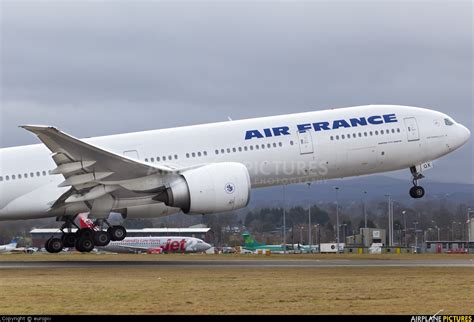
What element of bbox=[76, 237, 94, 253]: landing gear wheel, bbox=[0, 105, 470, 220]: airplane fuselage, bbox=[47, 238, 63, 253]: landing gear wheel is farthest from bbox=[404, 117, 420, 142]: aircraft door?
bbox=[47, 238, 63, 253]: landing gear wheel

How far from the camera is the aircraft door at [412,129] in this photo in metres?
43.7

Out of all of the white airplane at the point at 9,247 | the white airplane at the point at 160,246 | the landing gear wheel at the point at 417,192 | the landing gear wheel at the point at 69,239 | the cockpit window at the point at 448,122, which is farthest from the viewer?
the white airplane at the point at 160,246

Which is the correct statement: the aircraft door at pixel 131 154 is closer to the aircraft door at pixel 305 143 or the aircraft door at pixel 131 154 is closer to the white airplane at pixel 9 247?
Result: the aircraft door at pixel 305 143

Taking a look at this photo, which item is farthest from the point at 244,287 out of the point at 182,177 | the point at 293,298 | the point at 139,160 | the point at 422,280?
the point at 139,160

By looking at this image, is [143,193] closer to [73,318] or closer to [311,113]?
[311,113]

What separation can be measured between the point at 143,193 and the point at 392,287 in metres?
18.2

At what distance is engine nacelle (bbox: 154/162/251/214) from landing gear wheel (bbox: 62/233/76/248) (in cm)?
643

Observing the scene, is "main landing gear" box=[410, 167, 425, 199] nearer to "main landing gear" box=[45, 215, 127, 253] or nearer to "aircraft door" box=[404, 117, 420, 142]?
"aircraft door" box=[404, 117, 420, 142]

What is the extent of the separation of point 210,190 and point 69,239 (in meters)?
8.79

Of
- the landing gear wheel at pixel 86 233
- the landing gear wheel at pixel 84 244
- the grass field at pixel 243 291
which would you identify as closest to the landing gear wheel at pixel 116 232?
the landing gear wheel at pixel 86 233

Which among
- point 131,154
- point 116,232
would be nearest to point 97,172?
point 131,154

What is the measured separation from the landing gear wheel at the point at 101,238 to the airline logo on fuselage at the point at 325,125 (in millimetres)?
8134

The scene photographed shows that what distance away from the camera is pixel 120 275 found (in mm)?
30312

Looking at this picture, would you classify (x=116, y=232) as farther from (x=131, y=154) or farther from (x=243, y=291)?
(x=243, y=291)
